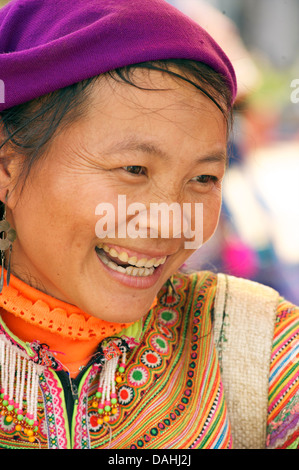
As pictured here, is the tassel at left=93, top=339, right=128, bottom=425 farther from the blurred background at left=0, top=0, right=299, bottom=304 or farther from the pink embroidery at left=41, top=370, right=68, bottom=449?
the blurred background at left=0, top=0, right=299, bottom=304

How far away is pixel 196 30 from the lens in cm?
123

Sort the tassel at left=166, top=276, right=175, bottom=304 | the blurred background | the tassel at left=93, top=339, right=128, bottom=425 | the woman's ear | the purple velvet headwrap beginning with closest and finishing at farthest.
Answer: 1. the purple velvet headwrap
2. the woman's ear
3. the tassel at left=93, top=339, right=128, bottom=425
4. the tassel at left=166, top=276, right=175, bottom=304
5. the blurred background

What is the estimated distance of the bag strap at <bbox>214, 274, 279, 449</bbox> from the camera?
57.4 inches

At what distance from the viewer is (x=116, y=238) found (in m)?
1.20

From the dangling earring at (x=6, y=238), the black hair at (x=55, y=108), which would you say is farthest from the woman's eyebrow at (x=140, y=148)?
the dangling earring at (x=6, y=238)

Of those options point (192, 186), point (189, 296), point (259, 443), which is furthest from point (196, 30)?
point (259, 443)

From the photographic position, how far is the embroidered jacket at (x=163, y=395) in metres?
1.33

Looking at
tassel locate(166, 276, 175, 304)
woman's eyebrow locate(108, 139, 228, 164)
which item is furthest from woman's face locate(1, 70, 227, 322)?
tassel locate(166, 276, 175, 304)

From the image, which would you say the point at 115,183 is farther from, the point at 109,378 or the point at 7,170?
the point at 109,378

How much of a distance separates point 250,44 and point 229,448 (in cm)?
168

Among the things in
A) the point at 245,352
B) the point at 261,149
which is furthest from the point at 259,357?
the point at 261,149

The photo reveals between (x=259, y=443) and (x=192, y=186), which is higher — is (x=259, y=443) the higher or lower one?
the lower one

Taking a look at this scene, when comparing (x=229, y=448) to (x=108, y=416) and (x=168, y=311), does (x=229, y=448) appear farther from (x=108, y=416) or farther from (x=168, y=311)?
(x=168, y=311)

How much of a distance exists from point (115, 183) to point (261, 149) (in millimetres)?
1322
